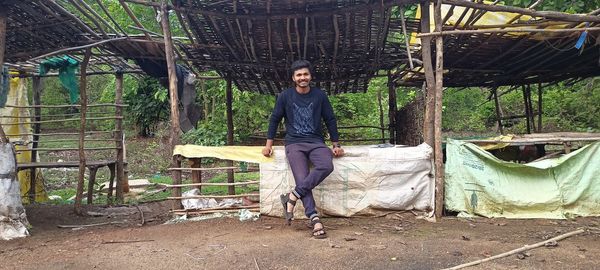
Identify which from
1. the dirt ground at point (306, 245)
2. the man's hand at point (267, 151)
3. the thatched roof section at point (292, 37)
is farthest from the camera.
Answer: the man's hand at point (267, 151)

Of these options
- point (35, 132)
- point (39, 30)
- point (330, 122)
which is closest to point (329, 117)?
point (330, 122)

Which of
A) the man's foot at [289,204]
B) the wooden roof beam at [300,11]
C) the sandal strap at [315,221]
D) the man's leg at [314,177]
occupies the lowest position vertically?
the sandal strap at [315,221]

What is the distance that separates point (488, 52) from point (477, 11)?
1.50 metres

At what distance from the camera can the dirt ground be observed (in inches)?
128

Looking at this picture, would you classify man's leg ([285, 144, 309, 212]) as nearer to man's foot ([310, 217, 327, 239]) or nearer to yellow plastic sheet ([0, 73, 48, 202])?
man's foot ([310, 217, 327, 239])

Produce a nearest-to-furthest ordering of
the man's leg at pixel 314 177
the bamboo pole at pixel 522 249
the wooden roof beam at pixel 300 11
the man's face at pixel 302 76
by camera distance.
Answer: the bamboo pole at pixel 522 249 < the man's leg at pixel 314 177 < the man's face at pixel 302 76 < the wooden roof beam at pixel 300 11

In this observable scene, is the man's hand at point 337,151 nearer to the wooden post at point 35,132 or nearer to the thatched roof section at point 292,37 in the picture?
the thatched roof section at point 292,37

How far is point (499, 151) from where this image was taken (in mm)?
5953

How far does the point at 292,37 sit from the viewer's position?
537 centimetres

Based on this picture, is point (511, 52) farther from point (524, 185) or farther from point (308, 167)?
point (308, 167)

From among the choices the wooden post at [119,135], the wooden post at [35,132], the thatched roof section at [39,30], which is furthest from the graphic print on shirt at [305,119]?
the wooden post at [35,132]

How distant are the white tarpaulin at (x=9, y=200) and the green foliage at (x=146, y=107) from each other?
11.2 m

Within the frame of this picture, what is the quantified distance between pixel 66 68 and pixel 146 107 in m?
9.46

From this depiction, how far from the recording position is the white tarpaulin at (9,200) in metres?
4.11
